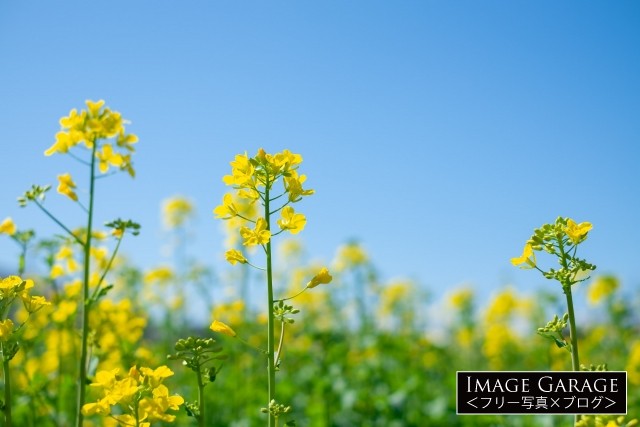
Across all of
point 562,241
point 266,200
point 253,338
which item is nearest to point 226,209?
point 266,200

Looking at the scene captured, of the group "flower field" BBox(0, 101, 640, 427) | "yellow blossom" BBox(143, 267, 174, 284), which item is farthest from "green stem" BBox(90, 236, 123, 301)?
"yellow blossom" BBox(143, 267, 174, 284)

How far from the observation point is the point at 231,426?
662cm

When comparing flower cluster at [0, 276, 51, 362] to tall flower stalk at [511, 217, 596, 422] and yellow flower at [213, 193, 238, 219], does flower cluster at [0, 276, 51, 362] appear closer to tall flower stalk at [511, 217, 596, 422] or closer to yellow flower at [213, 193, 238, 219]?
yellow flower at [213, 193, 238, 219]

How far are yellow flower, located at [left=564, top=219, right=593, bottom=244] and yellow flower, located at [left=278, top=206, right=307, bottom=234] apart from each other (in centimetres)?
120

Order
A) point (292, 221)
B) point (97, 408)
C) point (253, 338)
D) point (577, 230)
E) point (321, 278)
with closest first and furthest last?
point (97, 408) → point (577, 230) → point (292, 221) → point (321, 278) → point (253, 338)

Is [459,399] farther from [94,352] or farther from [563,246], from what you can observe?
[94,352]

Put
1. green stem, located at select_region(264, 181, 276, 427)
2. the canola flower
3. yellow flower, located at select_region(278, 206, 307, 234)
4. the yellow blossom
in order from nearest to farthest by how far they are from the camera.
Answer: green stem, located at select_region(264, 181, 276, 427) → the canola flower → yellow flower, located at select_region(278, 206, 307, 234) → the yellow blossom

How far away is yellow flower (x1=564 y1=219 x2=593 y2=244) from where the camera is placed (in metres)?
2.78

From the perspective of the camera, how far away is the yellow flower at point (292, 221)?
294 cm

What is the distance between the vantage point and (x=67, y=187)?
11.2 feet

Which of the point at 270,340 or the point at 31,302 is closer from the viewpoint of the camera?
the point at 270,340

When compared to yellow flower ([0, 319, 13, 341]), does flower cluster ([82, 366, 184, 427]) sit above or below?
below

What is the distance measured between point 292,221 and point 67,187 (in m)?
1.35

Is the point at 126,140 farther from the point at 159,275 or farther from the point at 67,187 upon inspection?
the point at 159,275
